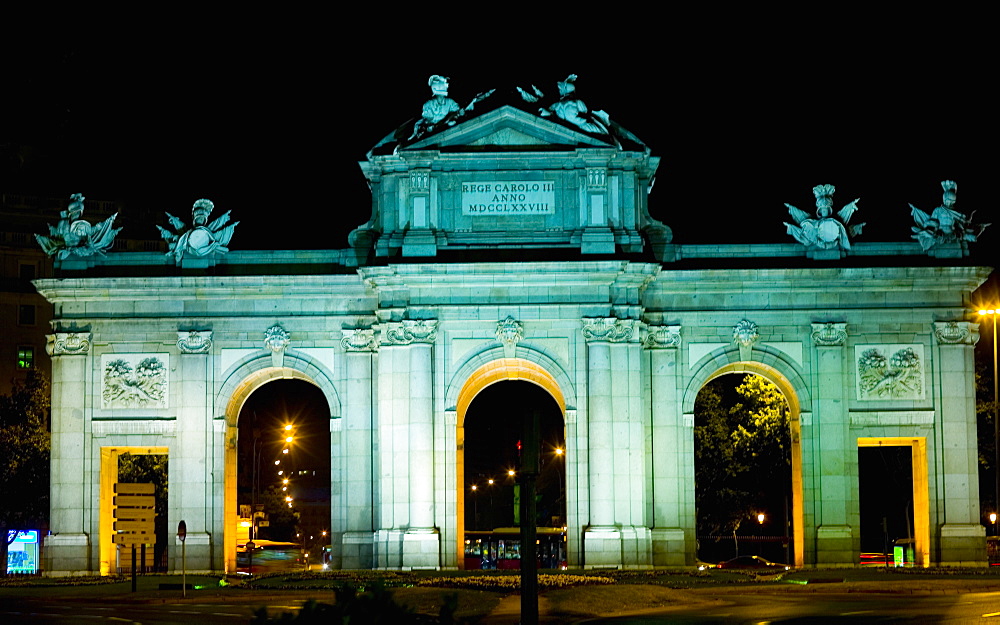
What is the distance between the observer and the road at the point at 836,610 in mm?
36294

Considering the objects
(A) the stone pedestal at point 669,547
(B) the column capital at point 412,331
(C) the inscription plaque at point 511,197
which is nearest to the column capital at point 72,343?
(B) the column capital at point 412,331

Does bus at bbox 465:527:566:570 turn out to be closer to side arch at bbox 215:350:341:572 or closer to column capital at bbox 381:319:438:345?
side arch at bbox 215:350:341:572

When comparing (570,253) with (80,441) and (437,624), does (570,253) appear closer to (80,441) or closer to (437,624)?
(80,441)

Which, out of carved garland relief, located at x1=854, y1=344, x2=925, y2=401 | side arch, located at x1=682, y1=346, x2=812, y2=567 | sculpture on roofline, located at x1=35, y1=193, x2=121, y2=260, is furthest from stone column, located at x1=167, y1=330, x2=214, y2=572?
carved garland relief, located at x1=854, y1=344, x2=925, y2=401

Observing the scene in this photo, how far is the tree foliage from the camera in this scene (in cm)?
8088

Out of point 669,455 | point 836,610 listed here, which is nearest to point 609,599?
point 836,610

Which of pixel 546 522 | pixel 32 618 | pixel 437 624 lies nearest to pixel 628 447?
pixel 32 618

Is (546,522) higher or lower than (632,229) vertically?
lower

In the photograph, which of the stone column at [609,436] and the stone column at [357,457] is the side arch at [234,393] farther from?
the stone column at [609,436]

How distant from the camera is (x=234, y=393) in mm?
63094

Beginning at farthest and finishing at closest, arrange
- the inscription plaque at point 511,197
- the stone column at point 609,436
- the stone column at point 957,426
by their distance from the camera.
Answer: the stone column at point 957,426
the inscription plaque at point 511,197
the stone column at point 609,436

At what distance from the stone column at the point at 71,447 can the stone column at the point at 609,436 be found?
18.9 meters

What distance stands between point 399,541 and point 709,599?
667 inches

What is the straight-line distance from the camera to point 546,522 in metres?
108
